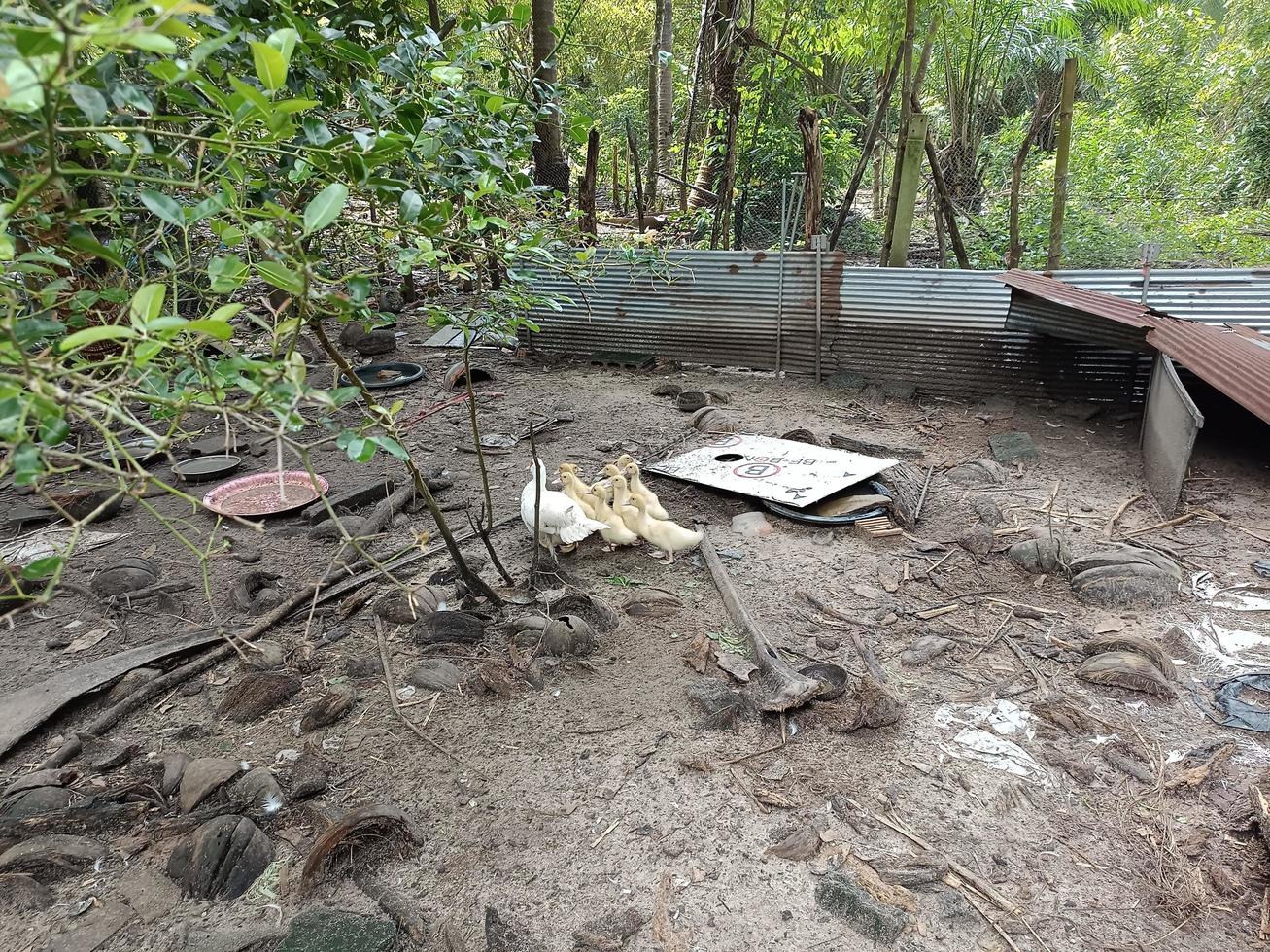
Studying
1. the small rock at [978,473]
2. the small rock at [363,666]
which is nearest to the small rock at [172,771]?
the small rock at [363,666]

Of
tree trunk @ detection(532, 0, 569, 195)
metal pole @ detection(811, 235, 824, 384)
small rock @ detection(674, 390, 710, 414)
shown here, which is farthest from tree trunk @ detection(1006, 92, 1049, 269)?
tree trunk @ detection(532, 0, 569, 195)

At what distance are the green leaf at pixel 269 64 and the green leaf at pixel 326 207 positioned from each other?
0.19m

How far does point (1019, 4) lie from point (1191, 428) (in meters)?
8.88

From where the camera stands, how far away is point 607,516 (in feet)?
14.5

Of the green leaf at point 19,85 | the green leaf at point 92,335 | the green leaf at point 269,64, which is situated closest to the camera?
the green leaf at point 19,85

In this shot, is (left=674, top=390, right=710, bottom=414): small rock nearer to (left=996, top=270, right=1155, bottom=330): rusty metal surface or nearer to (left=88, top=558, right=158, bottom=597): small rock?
(left=996, top=270, right=1155, bottom=330): rusty metal surface

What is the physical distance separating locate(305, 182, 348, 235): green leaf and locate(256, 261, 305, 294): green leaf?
13 centimetres

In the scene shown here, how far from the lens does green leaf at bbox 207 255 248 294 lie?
1.45 meters

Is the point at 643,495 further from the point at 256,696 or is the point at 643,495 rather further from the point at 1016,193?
the point at 1016,193

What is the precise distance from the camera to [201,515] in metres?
5.29

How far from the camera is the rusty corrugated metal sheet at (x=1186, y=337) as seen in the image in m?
3.82

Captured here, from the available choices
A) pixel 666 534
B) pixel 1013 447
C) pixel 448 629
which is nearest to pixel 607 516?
pixel 666 534

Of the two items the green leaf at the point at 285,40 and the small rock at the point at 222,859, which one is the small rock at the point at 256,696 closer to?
the small rock at the point at 222,859

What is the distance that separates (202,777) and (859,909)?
2369mm
